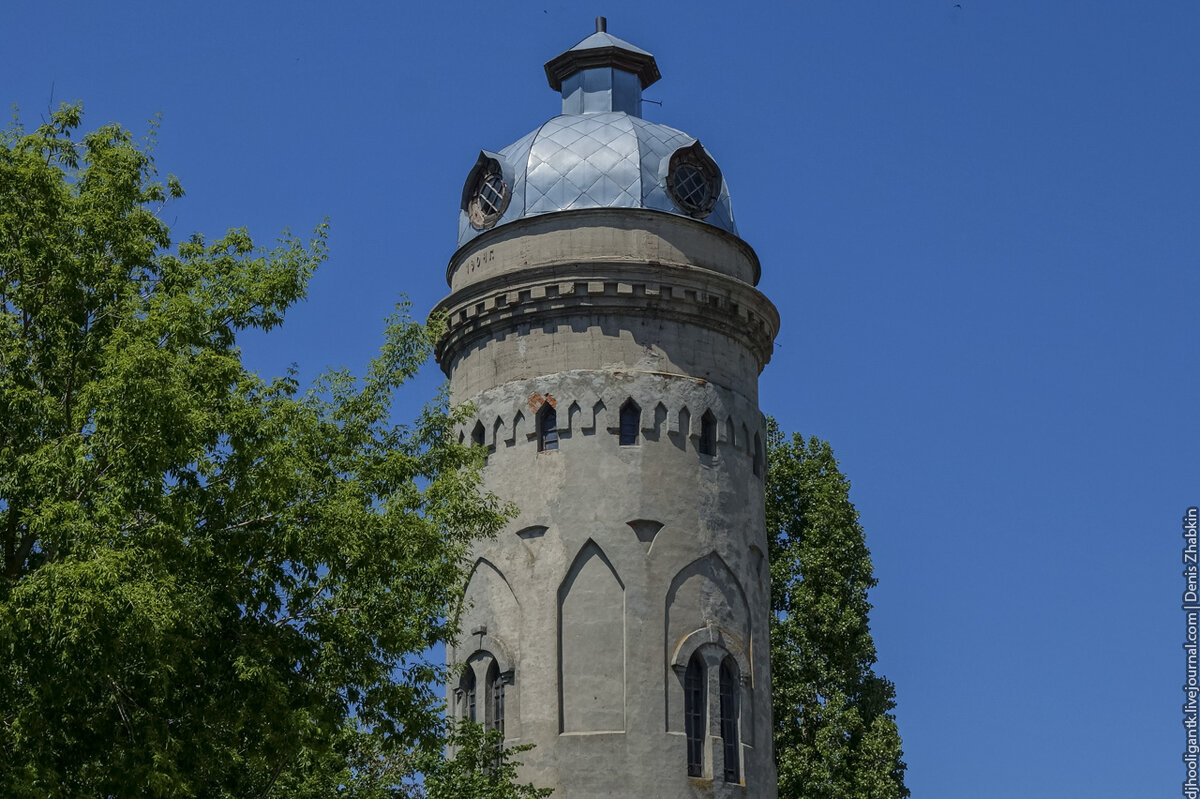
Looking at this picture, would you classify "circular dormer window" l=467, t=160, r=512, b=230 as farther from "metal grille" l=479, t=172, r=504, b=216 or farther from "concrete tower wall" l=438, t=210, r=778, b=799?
"concrete tower wall" l=438, t=210, r=778, b=799

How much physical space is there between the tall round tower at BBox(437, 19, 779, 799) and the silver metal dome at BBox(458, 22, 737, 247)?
1.6 inches

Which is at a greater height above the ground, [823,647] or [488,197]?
[488,197]

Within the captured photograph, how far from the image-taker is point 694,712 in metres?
27.8

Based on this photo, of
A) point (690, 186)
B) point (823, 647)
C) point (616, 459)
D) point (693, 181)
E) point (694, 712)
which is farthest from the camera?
point (823, 647)

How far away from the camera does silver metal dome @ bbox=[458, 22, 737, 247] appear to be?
3006cm

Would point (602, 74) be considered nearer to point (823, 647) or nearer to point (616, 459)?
point (616, 459)

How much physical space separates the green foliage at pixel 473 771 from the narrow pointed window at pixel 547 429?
16.2ft

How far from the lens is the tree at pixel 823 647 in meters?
34.3

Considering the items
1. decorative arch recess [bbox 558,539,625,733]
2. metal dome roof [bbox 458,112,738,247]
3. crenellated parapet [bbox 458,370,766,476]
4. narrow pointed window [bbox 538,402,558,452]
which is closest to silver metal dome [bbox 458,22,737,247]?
metal dome roof [bbox 458,112,738,247]

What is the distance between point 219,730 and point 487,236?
14315mm

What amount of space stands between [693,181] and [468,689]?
9803 mm

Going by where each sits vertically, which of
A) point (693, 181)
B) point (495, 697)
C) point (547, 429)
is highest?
point (693, 181)

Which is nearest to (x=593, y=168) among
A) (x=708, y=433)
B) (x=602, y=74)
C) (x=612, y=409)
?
(x=602, y=74)

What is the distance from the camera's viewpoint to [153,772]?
52.1ft
